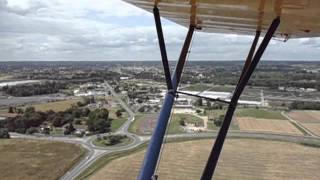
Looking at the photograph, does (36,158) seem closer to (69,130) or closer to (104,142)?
(104,142)

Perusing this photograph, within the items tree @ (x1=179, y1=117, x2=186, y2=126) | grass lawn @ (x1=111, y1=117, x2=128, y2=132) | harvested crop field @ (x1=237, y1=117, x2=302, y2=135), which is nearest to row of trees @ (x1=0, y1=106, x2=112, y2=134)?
grass lawn @ (x1=111, y1=117, x2=128, y2=132)

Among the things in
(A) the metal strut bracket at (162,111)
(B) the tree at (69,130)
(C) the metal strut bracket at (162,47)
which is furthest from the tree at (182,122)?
(C) the metal strut bracket at (162,47)

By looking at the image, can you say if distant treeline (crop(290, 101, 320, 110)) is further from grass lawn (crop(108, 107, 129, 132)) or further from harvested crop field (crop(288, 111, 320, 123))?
grass lawn (crop(108, 107, 129, 132))

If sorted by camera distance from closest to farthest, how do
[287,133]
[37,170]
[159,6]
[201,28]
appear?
[159,6]
[201,28]
[37,170]
[287,133]

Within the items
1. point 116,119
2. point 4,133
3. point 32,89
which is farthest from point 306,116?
point 32,89

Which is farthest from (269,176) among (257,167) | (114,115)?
(114,115)

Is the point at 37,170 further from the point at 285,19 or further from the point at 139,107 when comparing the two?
the point at 139,107
